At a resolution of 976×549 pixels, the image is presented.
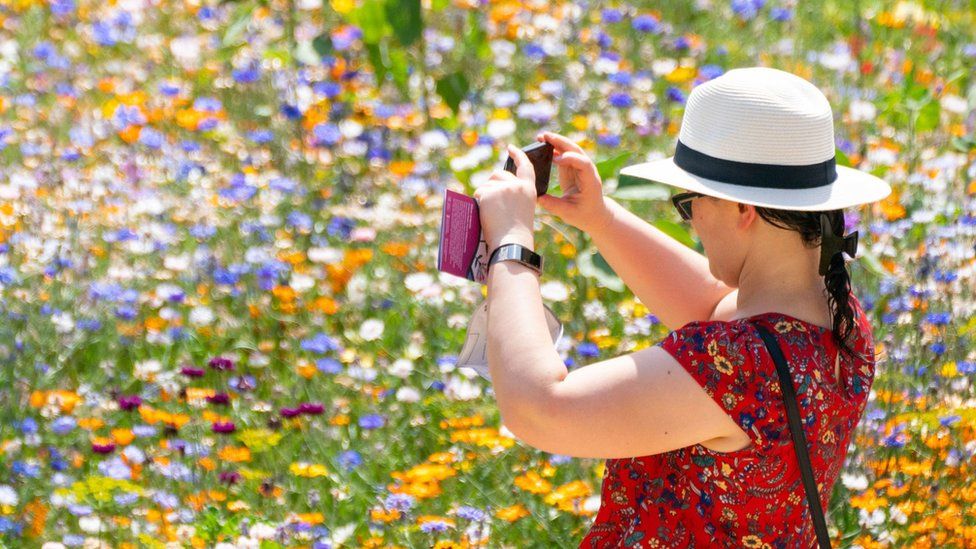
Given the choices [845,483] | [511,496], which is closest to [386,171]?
[511,496]

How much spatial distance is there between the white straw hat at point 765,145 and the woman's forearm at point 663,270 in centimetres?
37

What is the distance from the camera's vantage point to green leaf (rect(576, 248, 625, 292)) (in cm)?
319

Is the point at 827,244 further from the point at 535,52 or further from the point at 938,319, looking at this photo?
the point at 535,52

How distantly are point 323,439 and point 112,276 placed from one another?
3.01 ft

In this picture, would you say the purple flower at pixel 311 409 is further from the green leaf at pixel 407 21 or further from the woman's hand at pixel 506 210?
the green leaf at pixel 407 21

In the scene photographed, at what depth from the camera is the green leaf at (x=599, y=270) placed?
3.19m

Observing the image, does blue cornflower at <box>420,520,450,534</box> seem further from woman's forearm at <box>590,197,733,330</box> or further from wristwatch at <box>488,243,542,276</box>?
wristwatch at <box>488,243,542,276</box>

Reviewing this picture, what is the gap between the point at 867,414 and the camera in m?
2.76

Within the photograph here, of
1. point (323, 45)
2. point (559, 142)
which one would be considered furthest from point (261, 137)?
point (559, 142)

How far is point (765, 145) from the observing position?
5.58ft

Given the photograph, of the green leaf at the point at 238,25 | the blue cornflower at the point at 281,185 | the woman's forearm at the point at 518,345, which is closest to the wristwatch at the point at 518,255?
the woman's forearm at the point at 518,345

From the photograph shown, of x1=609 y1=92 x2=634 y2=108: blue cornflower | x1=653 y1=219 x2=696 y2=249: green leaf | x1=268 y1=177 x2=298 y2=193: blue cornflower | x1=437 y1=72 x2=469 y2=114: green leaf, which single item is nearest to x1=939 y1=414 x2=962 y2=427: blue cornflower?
x1=653 y1=219 x2=696 y2=249: green leaf

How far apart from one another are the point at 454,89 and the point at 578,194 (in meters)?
2.34

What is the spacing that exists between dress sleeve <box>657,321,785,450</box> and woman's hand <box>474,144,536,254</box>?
0.74 feet
